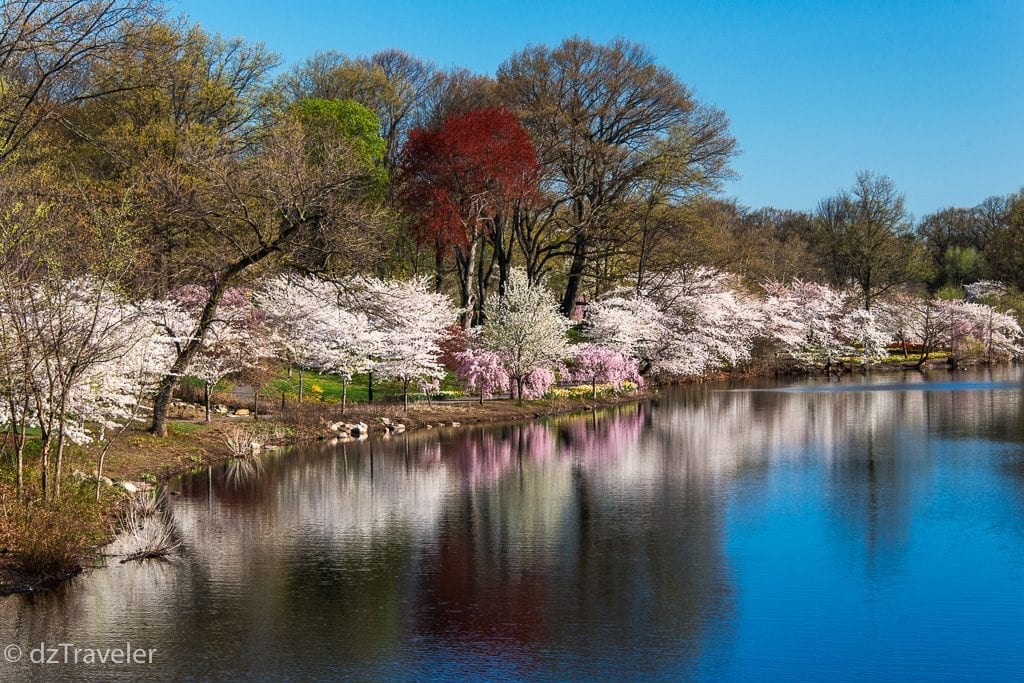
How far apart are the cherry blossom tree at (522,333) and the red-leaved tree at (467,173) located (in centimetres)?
325

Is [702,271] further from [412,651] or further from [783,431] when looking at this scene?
[412,651]

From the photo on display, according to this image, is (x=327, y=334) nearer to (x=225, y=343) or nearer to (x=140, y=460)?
(x=225, y=343)

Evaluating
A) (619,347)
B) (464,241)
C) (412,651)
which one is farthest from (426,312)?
(412,651)

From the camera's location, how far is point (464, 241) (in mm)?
45750

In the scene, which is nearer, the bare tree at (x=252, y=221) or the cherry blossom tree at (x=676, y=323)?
the bare tree at (x=252, y=221)

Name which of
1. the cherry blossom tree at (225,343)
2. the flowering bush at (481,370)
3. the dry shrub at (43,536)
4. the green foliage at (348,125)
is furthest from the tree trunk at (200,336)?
the green foliage at (348,125)

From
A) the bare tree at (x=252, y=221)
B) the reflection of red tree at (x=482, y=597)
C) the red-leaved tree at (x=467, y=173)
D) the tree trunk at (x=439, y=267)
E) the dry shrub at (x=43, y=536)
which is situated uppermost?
the red-leaved tree at (x=467, y=173)

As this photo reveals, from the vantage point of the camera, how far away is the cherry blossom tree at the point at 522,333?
4181cm

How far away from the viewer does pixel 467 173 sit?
4481 cm

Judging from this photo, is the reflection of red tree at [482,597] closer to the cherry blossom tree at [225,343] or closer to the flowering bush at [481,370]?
the cherry blossom tree at [225,343]

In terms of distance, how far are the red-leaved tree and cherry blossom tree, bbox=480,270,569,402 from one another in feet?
10.7

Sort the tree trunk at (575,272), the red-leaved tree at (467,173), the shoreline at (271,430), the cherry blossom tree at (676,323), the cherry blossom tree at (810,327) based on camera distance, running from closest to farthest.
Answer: the shoreline at (271,430) < the red-leaved tree at (467,173) < the cherry blossom tree at (676,323) < the tree trunk at (575,272) < the cherry blossom tree at (810,327)

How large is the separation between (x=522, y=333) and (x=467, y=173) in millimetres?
8259

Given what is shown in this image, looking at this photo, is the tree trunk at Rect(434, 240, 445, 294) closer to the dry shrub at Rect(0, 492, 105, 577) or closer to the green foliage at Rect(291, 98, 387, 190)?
the green foliage at Rect(291, 98, 387, 190)
